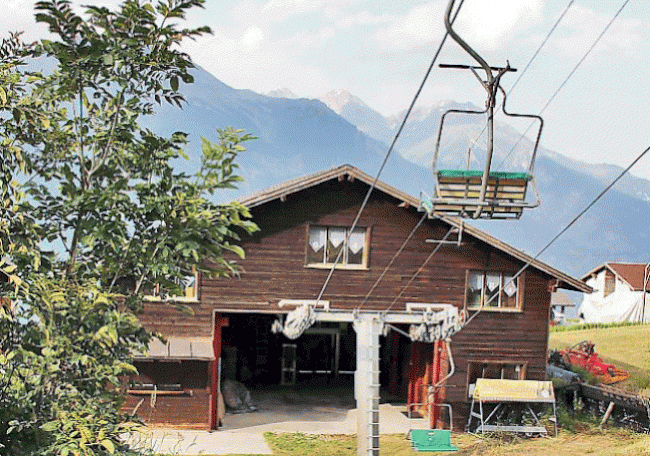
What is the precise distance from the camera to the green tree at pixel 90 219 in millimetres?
6398

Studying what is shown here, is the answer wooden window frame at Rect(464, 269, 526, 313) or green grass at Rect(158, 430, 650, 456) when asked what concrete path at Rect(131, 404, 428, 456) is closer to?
green grass at Rect(158, 430, 650, 456)

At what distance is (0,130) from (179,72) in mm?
1485

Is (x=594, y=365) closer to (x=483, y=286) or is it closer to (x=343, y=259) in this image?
(x=483, y=286)

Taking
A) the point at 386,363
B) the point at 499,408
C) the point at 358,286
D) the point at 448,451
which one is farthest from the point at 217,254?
the point at 386,363

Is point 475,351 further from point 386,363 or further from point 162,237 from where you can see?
point 162,237

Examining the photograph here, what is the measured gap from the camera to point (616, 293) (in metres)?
56.5

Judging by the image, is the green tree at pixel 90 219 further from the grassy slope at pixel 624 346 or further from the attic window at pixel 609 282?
the attic window at pixel 609 282

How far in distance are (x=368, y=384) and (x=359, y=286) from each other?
23.5 feet

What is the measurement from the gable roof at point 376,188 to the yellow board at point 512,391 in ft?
9.70

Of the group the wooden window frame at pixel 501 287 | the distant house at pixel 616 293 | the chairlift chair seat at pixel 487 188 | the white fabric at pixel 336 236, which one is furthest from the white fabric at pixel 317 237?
the distant house at pixel 616 293

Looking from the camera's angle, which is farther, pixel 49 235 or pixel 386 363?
pixel 386 363

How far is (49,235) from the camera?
22.4ft

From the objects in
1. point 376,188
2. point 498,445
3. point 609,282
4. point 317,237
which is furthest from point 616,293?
point 317,237

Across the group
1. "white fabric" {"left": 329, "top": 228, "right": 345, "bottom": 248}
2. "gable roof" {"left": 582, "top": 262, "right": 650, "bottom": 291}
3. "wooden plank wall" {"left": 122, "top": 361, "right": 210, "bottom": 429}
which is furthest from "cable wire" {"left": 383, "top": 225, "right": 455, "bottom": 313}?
"gable roof" {"left": 582, "top": 262, "right": 650, "bottom": 291}
